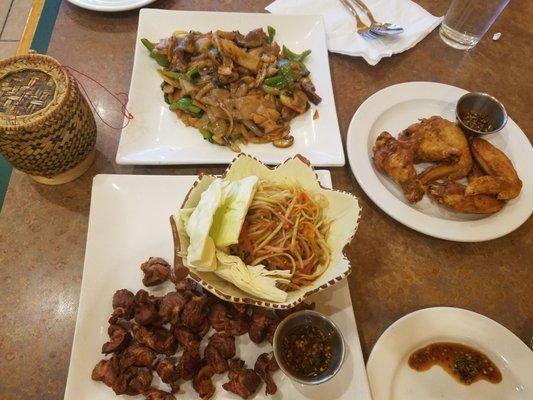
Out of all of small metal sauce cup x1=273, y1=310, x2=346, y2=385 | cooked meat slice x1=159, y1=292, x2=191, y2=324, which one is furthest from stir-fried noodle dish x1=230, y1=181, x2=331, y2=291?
cooked meat slice x1=159, y1=292, x2=191, y2=324

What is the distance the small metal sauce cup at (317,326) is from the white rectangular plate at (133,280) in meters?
0.11

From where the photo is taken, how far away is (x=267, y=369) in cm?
146

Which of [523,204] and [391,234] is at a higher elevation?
[523,204]

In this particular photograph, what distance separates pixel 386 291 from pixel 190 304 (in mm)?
897

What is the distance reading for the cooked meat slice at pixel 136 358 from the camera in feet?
4.69

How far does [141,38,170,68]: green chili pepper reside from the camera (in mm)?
2270

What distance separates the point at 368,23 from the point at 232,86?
1.08 meters

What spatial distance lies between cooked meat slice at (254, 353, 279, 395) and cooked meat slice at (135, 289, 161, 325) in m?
0.41

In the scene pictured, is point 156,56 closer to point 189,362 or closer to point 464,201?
point 189,362

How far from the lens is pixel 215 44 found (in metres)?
2.26

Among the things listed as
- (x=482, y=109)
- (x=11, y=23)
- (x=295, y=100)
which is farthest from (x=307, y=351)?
(x=11, y=23)

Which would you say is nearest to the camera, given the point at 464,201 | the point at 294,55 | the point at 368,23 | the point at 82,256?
the point at 82,256

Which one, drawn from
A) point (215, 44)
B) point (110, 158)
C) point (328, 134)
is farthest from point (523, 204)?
point (110, 158)

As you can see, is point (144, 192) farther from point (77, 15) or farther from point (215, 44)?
point (77, 15)
